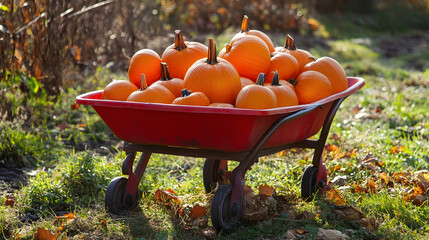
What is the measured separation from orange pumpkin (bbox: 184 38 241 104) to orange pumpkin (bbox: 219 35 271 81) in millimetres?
192

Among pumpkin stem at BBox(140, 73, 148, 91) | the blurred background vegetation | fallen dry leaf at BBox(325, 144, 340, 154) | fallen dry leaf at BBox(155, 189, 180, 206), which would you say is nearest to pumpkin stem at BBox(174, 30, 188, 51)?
pumpkin stem at BBox(140, 73, 148, 91)

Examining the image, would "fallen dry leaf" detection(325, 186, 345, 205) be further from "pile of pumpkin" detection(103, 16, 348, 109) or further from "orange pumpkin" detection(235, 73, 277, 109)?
"orange pumpkin" detection(235, 73, 277, 109)

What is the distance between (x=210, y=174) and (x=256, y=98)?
97 centimetres

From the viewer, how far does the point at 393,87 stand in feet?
22.5

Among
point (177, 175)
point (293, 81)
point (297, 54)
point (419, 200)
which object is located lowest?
point (177, 175)

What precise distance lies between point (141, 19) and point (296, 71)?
5315mm

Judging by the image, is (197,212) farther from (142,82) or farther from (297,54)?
(297,54)

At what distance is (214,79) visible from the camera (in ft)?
9.22

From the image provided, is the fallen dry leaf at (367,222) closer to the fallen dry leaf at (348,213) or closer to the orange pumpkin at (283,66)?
the fallen dry leaf at (348,213)

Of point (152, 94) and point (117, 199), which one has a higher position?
point (152, 94)

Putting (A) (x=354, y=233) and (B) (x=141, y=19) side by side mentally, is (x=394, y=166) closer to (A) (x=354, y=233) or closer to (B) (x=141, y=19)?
(A) (x=354, y=233)

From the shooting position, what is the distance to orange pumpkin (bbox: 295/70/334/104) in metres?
3.03

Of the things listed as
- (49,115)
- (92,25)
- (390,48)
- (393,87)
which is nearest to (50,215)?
(49,115)

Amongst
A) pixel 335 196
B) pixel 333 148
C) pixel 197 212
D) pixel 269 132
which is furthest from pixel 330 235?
pixel 333 148
